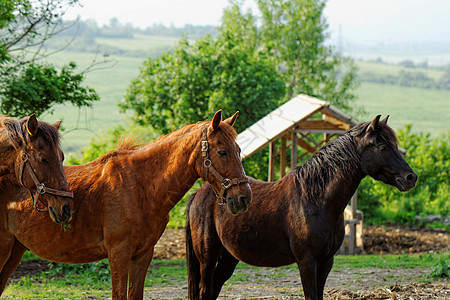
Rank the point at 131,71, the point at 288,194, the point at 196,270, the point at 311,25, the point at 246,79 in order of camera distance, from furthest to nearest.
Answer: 1. the point at 131,71
2. the point at 311,25
3. the point at 246,79
4. the point at 196,270
5. the point at 288,194

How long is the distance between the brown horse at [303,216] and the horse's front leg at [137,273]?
1.39 metres

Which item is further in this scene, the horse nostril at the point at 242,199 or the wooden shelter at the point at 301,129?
the wooden shelter at the point at 301,129

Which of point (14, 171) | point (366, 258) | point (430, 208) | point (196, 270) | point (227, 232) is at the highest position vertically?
point (14, 171)

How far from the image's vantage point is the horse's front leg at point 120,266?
12.0 ft

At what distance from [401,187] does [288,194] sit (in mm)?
1087

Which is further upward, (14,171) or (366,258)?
(14,171)

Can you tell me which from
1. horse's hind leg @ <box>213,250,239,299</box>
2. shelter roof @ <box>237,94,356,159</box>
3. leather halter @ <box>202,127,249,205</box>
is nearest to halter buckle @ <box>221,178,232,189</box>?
leather halter @ <box>202,127,249,205</box>

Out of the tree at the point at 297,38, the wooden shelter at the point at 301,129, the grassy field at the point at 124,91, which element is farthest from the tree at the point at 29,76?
the grassy field at the point at 124,91

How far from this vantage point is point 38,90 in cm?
911

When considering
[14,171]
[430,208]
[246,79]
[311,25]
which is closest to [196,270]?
[14,171]

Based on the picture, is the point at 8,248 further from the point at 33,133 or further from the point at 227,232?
the point at 227,232

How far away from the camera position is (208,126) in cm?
381

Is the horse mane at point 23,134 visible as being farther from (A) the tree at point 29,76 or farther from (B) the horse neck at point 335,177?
(A) the tree at point 29,76

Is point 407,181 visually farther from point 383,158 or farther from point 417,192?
point 417,192
